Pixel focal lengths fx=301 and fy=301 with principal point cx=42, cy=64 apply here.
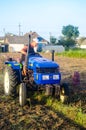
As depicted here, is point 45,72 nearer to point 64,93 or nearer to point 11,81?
point 64,93

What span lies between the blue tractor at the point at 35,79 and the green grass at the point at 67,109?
23 cm

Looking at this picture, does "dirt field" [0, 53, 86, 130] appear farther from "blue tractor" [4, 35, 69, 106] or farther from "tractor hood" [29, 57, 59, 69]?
"tractor hood" [29, 57, 59, 69]

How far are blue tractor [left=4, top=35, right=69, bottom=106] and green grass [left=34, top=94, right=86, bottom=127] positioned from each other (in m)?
0.23

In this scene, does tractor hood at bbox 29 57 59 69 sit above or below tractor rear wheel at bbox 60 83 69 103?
above

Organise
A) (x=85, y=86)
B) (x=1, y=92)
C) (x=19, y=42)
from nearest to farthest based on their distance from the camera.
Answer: (x=1, y=92) → (x=85, y=86) → (x=19, y=42)

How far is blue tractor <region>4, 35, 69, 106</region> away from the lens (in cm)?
831

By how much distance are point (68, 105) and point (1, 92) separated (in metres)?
2.77

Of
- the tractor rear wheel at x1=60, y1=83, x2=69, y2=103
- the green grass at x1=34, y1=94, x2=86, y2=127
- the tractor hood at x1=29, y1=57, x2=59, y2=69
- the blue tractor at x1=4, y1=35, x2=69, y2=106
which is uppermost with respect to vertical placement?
the tractor hood at x1=29, y1=57, x2=59, y2=69

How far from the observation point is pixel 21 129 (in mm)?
5957

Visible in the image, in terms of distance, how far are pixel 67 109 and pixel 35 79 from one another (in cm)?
151

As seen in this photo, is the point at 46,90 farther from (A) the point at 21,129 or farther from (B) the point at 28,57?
(A) the point at 21,129

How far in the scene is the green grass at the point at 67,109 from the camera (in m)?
6.82

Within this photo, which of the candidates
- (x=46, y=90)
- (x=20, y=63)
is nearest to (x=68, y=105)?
(x=46, y=90)

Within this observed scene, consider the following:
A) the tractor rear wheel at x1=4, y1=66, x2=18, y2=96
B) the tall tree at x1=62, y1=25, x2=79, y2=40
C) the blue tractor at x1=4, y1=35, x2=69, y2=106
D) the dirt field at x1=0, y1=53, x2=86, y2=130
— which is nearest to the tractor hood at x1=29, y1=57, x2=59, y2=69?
the blue tractor at x1=4, y1=35, x2=69, y2=106
